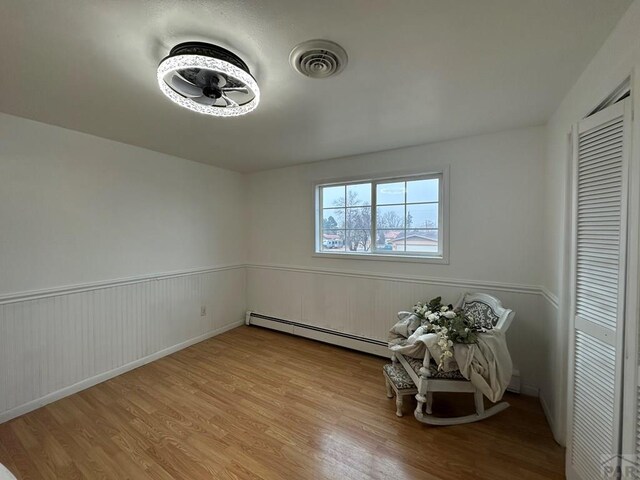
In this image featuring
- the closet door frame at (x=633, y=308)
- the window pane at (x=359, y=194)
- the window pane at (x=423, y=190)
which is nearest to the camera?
the closet door frame at (x=633, y=308)

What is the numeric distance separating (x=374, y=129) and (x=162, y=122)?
1782 millimetres

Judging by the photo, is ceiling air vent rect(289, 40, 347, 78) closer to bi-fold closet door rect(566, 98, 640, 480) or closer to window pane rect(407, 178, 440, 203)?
bi-fold closet door rect(566, 98, 640, 480)

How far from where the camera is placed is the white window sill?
8.55 feet

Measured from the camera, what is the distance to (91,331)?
2400 millimetres

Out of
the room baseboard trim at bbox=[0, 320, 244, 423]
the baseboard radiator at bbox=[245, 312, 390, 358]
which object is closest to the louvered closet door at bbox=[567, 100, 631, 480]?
the baseboard radiator at bbox=[245, 312, 390, 358]

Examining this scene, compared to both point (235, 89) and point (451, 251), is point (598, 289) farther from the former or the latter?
point (235, 89)

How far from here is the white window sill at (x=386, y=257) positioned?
2.61 m

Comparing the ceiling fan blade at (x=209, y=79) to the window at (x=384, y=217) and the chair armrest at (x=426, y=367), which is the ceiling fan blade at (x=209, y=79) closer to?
the window at (x=384, y=217)

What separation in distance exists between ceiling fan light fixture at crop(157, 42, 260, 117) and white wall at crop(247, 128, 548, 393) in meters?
1.80

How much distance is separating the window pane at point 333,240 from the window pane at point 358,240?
9 centimetres

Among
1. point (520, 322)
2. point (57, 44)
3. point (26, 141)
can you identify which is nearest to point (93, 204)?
point (26, 141)

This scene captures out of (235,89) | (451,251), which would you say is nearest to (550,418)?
(451,251)

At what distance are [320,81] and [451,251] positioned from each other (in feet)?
6.44

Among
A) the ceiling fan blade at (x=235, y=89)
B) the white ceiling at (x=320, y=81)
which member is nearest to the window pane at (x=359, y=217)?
the white ceiling at (x=320, y=81)
